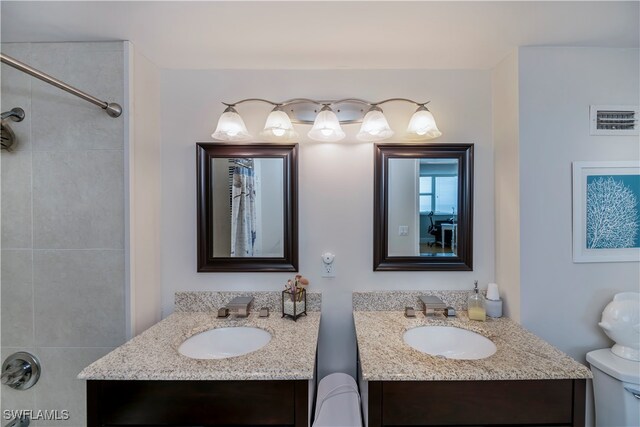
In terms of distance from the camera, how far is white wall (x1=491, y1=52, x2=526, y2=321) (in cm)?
124

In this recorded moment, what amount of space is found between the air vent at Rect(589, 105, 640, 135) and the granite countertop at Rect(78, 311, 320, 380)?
162cm

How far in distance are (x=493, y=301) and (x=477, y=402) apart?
58 cm

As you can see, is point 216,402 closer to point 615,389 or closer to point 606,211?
point 615,389

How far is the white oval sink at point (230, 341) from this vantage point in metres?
1.20

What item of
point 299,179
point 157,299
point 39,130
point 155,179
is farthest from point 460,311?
point 39,130

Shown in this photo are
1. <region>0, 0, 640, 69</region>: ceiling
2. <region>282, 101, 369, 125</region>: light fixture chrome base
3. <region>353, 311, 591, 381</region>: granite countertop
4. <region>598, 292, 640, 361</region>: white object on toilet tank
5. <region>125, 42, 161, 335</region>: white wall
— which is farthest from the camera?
<region>282, 101, 369, 125</region>: light fixture chrome base

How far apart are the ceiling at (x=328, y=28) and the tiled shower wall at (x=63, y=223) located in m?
0.17

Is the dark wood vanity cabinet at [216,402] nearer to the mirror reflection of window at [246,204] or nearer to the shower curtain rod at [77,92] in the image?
the mirror reflection of window at [246,204]

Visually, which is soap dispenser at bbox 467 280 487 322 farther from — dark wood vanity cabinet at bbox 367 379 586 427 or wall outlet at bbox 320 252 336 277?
wall outlet at bbox 320 252 336 277

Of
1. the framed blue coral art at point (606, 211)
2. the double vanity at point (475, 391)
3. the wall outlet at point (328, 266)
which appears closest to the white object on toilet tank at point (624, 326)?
the framed blue coral art at point (606, 211)

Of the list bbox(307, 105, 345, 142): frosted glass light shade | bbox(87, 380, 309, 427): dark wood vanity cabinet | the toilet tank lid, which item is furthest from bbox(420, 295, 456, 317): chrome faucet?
bbox(307, 105, 345, 142): frosted glass light shade

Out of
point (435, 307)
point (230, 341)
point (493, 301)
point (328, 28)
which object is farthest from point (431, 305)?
point (328, 28)

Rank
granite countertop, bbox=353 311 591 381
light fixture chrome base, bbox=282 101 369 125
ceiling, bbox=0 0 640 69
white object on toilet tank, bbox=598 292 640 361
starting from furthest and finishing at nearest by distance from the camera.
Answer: light fixture chrome base, bbox=282 101 369 125, white object on toilet tank, bbox=598 292 640 361, ceiling, bbox=0 0 640 69, granite countertop, bbox=353 311 591 381

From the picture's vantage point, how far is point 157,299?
4.51 ft
